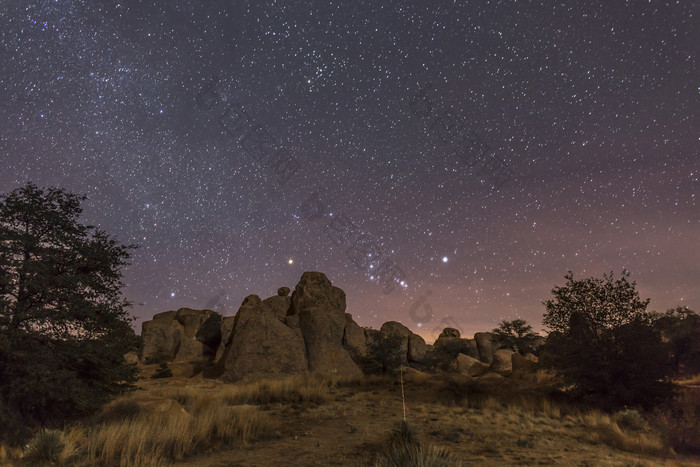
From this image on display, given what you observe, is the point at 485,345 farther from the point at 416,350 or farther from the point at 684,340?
the point at 684,340

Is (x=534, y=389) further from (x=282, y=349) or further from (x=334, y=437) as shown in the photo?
(x=282, y=349)

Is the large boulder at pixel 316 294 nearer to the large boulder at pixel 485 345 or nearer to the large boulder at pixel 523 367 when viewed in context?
the large boulder at pixel 523 367

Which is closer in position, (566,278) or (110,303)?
(110,303)

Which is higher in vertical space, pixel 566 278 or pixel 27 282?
pixel 566 278

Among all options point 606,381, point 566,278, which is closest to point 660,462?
point 606,381

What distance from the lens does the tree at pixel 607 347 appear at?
16.5 meters

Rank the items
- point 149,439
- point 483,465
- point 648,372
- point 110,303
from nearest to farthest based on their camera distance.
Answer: point 483,465 → point 149,439 → point 110,303 → point 648,372

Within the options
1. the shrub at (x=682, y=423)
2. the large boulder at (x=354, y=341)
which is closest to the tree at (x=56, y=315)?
the shrub at (x=682, y=423)

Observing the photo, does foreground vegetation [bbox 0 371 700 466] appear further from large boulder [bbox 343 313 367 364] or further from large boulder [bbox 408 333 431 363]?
large boulder [bbox 408 333 431 363]

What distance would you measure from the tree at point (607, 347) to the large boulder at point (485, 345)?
1588 inches

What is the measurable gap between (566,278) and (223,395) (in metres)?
17.3

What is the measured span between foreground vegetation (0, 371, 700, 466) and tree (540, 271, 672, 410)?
112 centimetres

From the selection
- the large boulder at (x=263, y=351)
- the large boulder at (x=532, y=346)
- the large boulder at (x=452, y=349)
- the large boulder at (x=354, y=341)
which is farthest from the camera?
the large boulder at (x=532, y=346)

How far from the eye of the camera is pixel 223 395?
1817 centimetres
